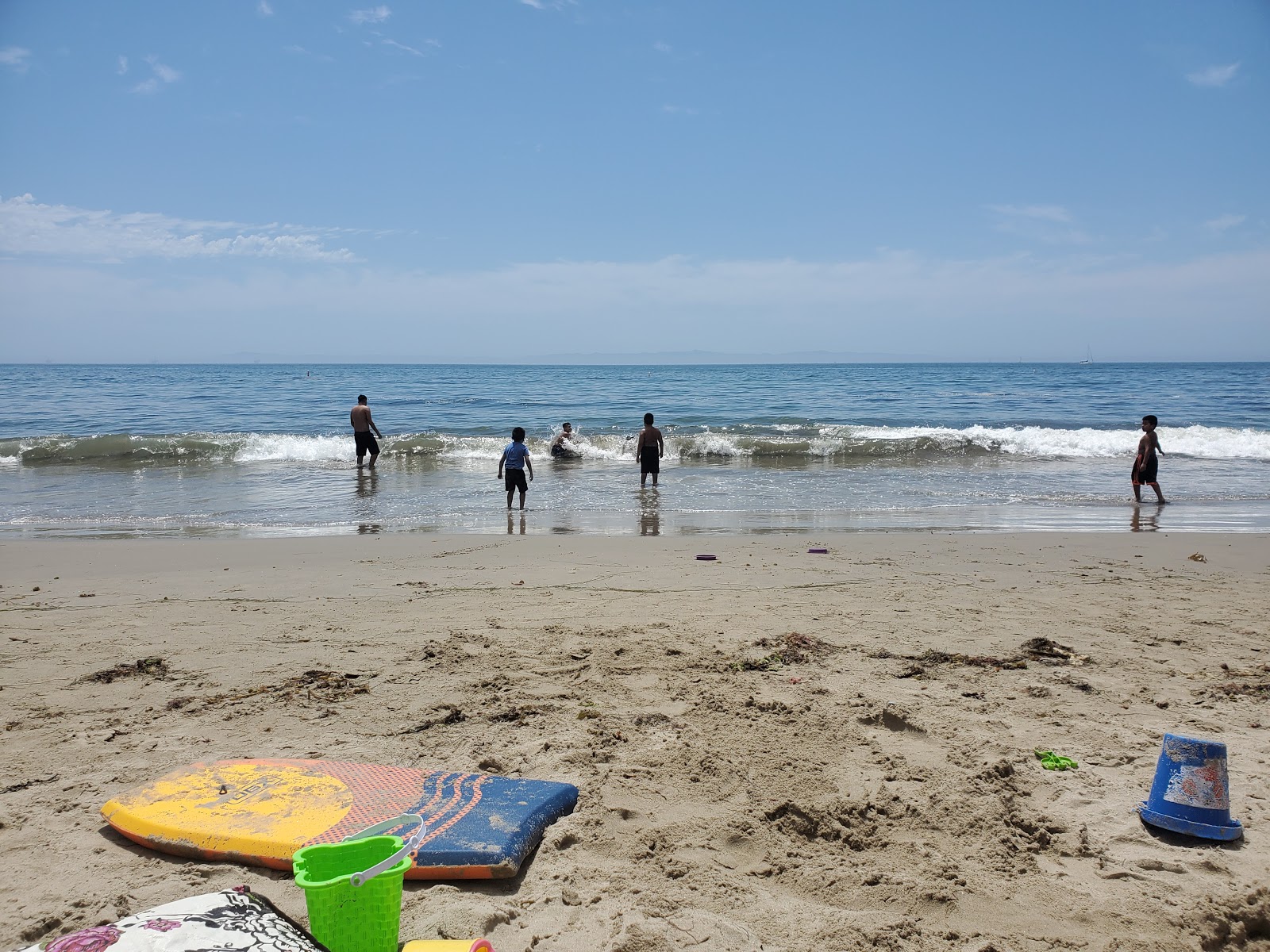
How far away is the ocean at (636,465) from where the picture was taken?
11.5 metres

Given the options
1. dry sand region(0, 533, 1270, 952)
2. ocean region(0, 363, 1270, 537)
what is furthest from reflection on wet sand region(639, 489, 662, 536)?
dry sand region(0, 533, 1270, 952)

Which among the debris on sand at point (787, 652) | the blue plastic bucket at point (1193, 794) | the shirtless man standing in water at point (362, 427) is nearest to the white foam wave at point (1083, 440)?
the shirtless man standing in water at point (362, 427)

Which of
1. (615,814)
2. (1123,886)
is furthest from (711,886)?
Answer: (1123,886)

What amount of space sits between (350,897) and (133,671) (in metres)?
3.54

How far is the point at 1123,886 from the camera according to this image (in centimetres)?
275

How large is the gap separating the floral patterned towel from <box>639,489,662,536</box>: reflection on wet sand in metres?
7.84

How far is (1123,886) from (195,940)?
2.93 m

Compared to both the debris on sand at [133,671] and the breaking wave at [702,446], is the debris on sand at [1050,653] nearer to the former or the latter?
the debris on sand at [133,671]

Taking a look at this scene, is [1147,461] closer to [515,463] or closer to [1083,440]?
[515,463]

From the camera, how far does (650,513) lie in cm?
A: 1202

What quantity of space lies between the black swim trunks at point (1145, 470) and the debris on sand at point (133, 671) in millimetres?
13227

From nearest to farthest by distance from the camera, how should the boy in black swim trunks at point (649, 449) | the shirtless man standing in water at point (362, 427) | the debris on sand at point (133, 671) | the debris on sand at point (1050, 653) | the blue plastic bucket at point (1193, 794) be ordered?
the blue plastic bucket at point (1193, 794), the debris on sand at point (133, 671), the debris on sand at point (1050, 653), the boy in black swim trunks at point (649, 449), the shirtless man standing in water at point (362, 427)

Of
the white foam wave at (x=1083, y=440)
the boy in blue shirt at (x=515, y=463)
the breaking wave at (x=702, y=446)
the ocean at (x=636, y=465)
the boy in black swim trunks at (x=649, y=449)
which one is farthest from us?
the breaking wave at (x=702, y=446)

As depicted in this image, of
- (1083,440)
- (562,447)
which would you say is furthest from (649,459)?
(1083,440)
